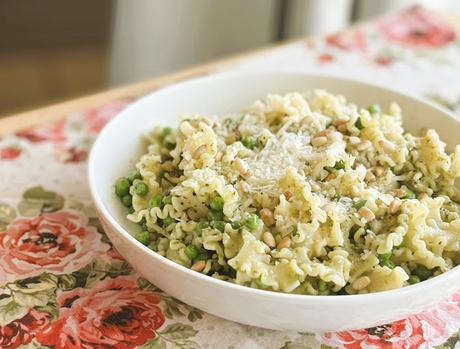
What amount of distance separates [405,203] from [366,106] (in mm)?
579

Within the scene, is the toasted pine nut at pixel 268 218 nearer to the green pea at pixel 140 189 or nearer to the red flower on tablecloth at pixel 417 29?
the green pea at pixel 140 189

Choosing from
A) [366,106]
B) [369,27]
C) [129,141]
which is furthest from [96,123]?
[369,27]

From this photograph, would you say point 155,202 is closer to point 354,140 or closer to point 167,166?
point 167,166

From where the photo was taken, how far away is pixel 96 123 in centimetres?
187

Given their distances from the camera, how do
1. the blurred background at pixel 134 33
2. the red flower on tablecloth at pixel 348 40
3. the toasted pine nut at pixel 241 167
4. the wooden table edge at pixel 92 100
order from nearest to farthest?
the toasted pine nut at pixel 241 167 < the wooden table edge at pixel 92 100 < the red flower on tablecloth at pixel 348 40 < the blurred background at pixel 134 33

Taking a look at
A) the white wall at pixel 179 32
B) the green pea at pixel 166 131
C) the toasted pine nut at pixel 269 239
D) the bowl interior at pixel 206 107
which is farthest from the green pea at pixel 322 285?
the white wall at pixel 179 32

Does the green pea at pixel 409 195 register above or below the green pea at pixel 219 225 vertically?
above

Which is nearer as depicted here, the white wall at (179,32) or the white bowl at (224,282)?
the white bowl at (224,282)

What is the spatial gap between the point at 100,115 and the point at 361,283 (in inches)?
42.0

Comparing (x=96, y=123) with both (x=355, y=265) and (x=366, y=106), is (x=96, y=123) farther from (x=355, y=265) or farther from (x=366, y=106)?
(x=355, y=265)

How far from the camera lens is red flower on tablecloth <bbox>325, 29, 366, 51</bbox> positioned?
237cm

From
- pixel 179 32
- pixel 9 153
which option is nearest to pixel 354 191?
pixel 9 153

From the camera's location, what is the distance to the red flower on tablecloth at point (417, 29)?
241 cm

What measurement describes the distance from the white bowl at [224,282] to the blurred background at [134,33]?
1.35m
